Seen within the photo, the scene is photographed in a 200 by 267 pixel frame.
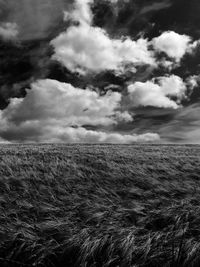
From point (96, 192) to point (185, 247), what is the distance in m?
5.35

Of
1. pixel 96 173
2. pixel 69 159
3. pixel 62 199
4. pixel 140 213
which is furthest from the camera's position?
pixel 69 159

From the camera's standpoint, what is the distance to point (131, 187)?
11.5 meters

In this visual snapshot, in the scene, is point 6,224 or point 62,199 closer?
point 6,224

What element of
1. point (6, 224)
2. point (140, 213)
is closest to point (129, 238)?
point (140, 213)

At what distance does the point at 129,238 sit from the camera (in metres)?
5.50

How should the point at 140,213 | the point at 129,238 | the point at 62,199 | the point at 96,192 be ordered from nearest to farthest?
the point at 129,238, the point at 140,213, the point at 62,199, the point at 96,192

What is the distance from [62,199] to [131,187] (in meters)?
3.32

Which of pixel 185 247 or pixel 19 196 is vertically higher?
pixel 19 196

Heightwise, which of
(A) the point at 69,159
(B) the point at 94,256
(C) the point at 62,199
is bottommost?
(B) the point at 94,256

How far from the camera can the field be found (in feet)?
16.9

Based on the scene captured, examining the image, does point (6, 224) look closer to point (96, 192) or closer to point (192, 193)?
point (96, 192)

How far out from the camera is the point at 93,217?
7.01 m

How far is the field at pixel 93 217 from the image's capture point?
16.9 feet

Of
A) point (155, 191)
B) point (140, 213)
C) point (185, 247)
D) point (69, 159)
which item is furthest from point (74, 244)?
point (69, 159)
